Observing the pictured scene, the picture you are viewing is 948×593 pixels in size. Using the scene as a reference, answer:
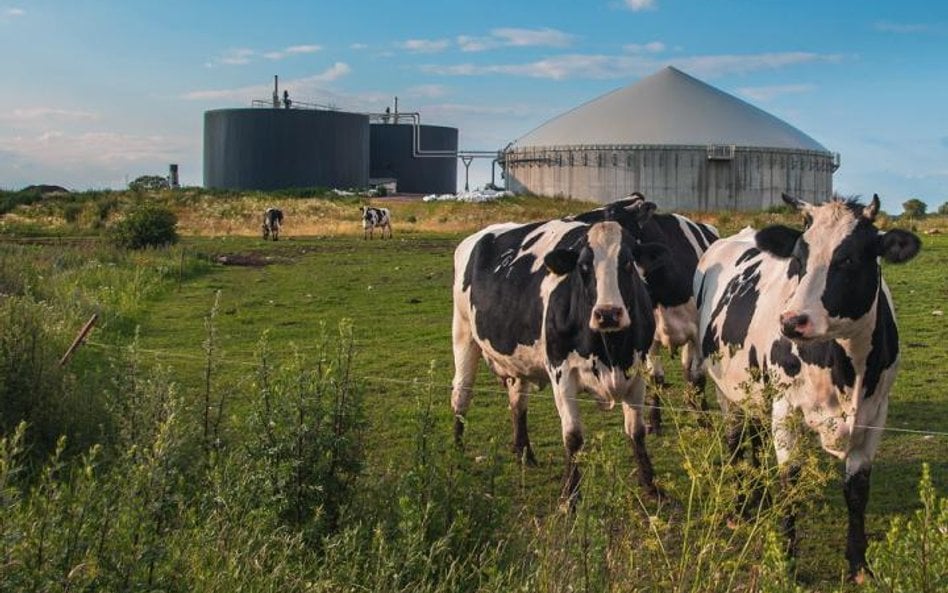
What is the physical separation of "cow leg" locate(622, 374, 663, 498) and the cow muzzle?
0.63m

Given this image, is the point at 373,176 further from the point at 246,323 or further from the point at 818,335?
the point at 818,335

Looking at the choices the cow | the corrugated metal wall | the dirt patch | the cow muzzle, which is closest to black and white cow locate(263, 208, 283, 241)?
the dirt patch

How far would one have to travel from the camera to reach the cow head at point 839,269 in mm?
5516

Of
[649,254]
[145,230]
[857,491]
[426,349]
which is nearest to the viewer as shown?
[857,491]

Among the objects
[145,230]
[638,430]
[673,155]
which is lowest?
[638,430]

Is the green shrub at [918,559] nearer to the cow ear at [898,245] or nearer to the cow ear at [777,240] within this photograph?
the cow ear at [898,245]

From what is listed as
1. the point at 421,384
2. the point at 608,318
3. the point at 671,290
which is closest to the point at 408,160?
the point at 421,384

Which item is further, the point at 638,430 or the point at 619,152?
→ the point at 619,152

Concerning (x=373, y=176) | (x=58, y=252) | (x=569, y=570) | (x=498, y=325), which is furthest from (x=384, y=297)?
(x=373, y=176)

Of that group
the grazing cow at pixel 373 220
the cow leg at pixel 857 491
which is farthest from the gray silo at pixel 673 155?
the cow leg at pixel 857 491

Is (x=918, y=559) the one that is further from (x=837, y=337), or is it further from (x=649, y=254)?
(x=649, y=254)

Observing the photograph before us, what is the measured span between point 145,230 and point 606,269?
24.4 meters

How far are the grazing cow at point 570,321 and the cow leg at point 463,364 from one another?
34 centimetres

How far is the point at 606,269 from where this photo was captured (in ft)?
23.6
